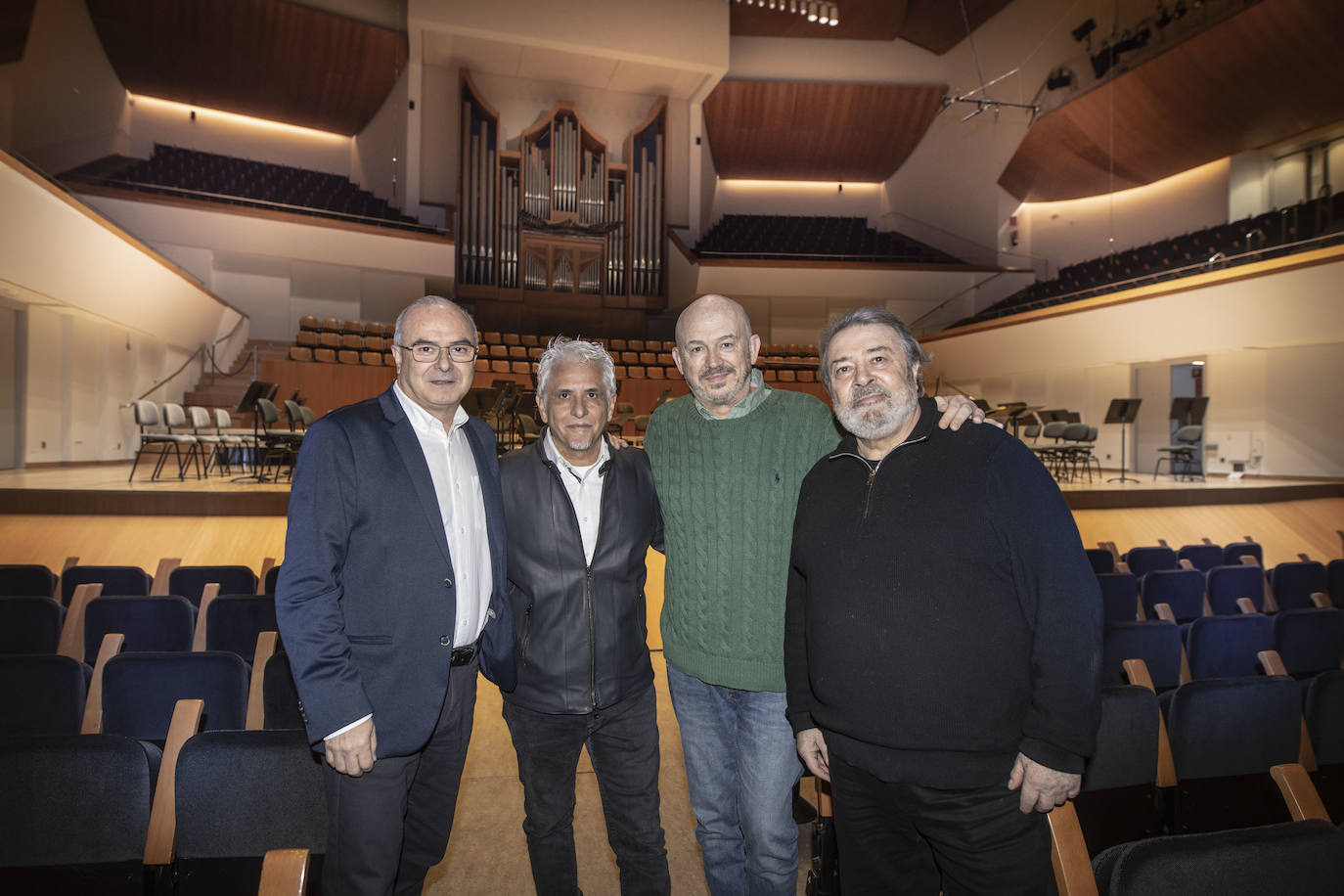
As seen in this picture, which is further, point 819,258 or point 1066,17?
point 819,258

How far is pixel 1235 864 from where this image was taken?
0.89m

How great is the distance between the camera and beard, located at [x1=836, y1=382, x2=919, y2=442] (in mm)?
1274

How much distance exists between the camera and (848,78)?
1427 centimetres

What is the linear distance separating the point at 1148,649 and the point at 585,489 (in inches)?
81.7

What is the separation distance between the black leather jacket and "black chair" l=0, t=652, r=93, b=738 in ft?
3.87

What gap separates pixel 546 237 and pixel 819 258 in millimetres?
5272

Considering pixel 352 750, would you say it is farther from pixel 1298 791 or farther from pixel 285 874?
pixel 1298 791

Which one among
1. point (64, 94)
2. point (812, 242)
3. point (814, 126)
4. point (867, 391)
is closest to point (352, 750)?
point (867, 391)

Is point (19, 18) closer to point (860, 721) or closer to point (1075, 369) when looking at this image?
point (860, 721)

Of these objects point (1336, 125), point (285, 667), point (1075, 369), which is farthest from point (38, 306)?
point (1336, 125)

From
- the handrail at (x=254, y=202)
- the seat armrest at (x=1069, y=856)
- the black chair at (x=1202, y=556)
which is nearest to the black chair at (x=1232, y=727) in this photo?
the seat armrest at (x=1069, y=856)

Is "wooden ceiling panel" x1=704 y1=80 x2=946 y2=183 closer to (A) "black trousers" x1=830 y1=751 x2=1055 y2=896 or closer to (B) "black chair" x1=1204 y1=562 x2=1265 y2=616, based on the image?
(B) "black chair" x1=1204 y1=562 x2=1265 y2=616

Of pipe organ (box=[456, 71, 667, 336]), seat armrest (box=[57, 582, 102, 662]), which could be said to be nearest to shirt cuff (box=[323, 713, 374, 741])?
seat armrest (box=[57, 582, 102, 662])

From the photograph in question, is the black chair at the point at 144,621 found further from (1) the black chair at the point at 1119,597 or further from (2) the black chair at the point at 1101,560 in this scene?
(2) the black chair at the point at 1101,560
